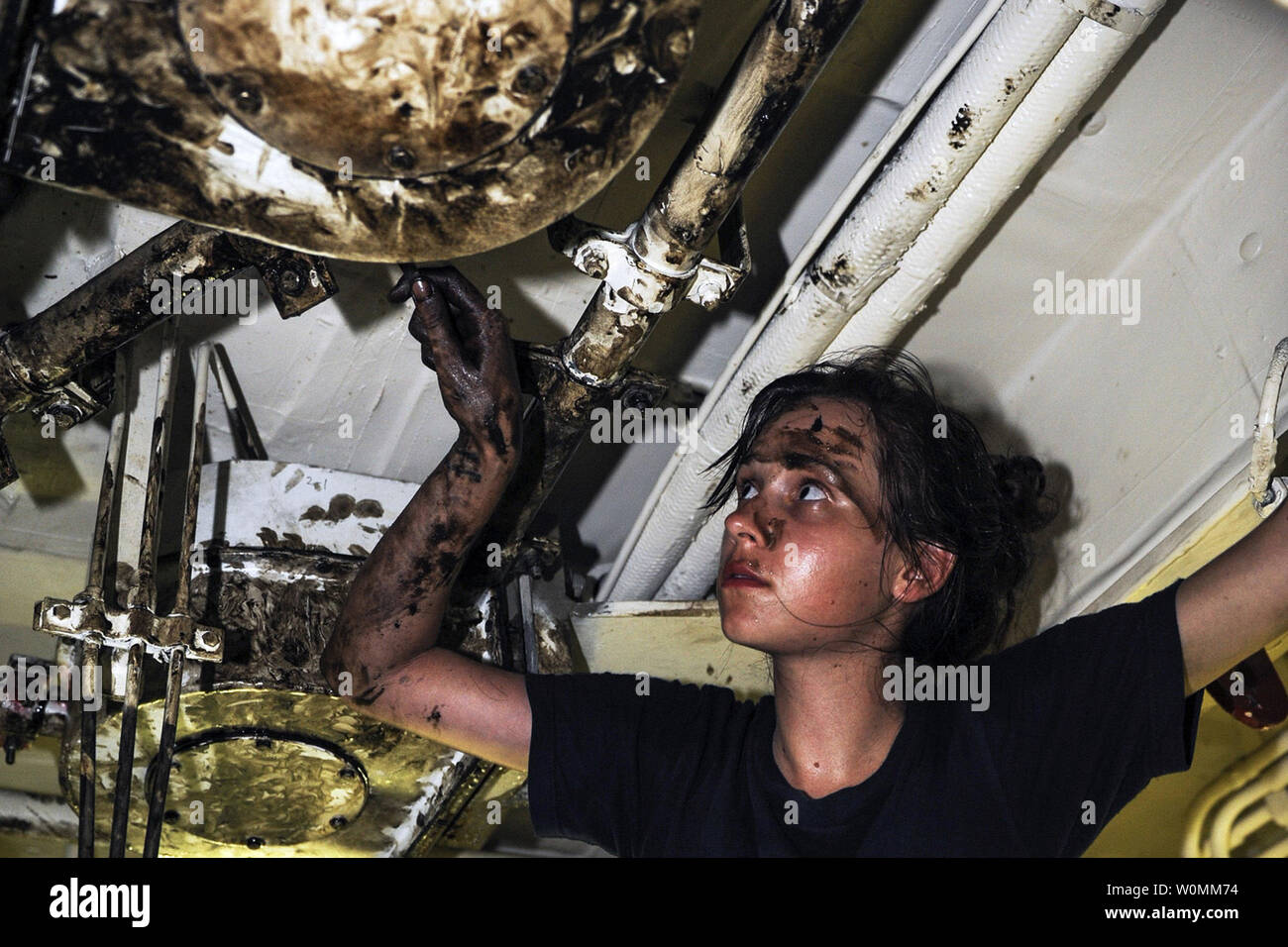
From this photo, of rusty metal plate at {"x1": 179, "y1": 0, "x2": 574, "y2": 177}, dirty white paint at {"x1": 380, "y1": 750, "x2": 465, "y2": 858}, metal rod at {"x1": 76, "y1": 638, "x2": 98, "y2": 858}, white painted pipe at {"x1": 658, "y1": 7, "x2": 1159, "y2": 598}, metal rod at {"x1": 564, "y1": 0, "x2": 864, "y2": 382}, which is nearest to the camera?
rusty metal plate at {"x1": 179, "y1": 0, "x2": 574, "y2": 177}

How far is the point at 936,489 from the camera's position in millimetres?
1289

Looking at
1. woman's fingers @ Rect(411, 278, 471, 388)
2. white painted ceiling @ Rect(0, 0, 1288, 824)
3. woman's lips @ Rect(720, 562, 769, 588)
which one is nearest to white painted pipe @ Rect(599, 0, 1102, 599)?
white painted ceiling @ Rect(0, 0, 1288, 824)

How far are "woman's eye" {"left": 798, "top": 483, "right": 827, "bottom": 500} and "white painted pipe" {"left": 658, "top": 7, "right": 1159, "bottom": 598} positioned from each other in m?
0.18

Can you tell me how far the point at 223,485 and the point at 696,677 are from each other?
682 mm

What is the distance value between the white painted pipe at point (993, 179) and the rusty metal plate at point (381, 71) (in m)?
0.52

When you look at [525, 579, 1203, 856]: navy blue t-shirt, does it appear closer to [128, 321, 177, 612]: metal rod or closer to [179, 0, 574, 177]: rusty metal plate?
[128, 321, 177, 612]: metal rod

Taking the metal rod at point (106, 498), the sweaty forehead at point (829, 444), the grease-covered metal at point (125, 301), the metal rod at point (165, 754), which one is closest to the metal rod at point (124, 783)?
the metal rod at point (165, 754)

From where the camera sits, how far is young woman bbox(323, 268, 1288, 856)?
3.54 feet

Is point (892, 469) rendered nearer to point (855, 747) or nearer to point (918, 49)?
point (855, 747)

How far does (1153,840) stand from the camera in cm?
175

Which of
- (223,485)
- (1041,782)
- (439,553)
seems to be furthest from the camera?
(223,485)

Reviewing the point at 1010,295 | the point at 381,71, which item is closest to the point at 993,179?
the point at 1010,295

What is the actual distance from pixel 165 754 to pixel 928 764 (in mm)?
752

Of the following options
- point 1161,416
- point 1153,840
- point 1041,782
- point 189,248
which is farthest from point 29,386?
point 1153,840
